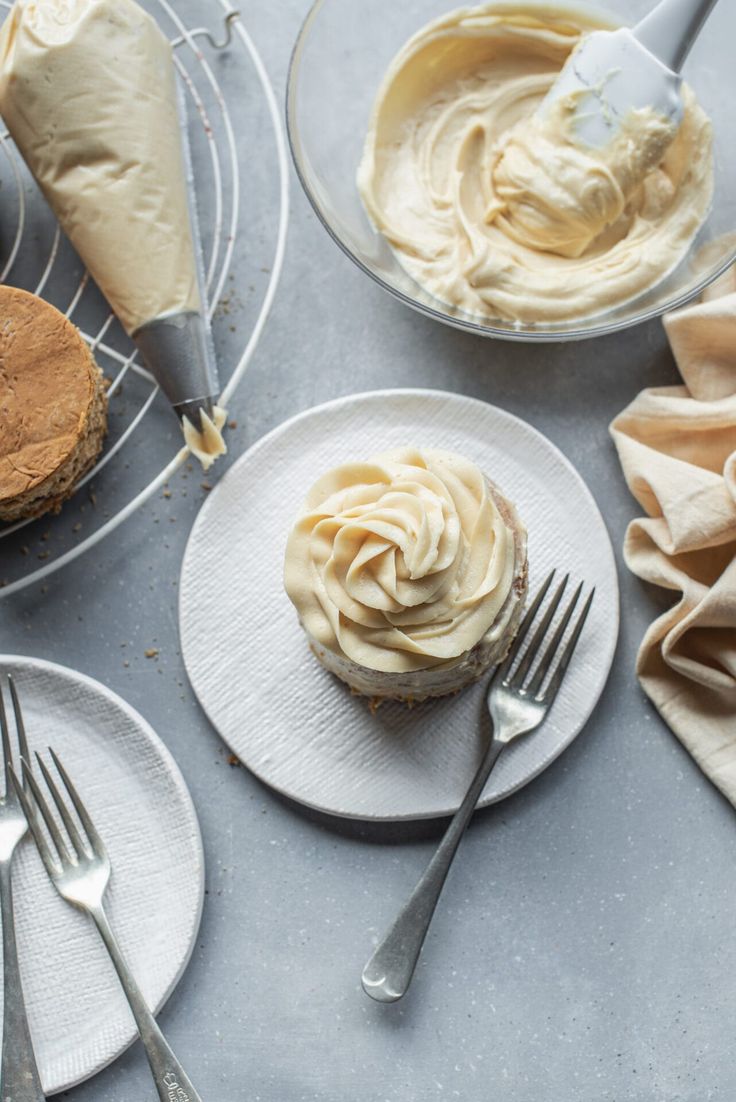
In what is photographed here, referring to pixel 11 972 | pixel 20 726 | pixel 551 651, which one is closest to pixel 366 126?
pixel 551 651

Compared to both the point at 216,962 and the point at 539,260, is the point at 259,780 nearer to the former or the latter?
the point at 216,962

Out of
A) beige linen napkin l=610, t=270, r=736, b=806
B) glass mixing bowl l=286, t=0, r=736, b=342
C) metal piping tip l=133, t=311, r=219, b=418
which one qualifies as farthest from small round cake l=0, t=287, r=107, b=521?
beige linen napkin l=610, t=270, r=736, b=806

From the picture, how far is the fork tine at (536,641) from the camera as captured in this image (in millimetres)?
1684

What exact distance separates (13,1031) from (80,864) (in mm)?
259

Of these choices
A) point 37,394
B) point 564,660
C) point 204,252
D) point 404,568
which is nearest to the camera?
point 404,568

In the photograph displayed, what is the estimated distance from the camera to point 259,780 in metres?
1.74

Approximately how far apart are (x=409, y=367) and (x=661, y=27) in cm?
68

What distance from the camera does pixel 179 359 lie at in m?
1.68

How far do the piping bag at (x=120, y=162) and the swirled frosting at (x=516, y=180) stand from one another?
0.36 meters

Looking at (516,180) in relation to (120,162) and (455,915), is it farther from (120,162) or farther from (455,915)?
(455,915)

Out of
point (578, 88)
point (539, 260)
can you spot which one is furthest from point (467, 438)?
point (578, 88)

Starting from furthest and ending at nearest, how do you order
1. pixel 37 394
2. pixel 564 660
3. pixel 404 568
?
pixel 564 660, pixel 37 394, pixel 404 568

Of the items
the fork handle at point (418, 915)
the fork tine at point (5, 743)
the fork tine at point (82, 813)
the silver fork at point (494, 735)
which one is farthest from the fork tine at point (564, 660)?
the fork tine at point (5, 743)

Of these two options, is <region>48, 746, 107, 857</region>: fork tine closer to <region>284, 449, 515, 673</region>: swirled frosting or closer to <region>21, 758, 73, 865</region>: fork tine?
<region>21, 758, 73, 865</region>: fork tine
